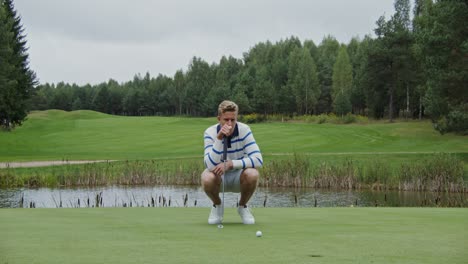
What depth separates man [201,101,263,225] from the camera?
285 inches

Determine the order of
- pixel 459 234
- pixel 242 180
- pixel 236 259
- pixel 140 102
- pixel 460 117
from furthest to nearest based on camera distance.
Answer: pixel 140 102 < pixel 460 117 < pixel 242 180 < pixel 459 234 < pixel 236 259

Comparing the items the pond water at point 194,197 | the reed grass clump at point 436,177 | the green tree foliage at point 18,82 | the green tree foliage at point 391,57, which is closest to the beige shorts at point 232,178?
the pond water at point 194,197

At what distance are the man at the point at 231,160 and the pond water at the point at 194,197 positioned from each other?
11754mm

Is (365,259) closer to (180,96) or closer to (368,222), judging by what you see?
(368,222)

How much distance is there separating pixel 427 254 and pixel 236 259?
160 cm

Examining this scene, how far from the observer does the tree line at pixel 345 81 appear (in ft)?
110

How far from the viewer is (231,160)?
23.7 feet

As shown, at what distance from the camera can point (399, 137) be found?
4994 cm

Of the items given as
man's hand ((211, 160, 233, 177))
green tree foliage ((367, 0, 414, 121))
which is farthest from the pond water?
green tree foliage ((367, 0, 414, 121))

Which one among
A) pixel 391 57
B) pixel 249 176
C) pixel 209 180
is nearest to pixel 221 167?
pixel 209 180

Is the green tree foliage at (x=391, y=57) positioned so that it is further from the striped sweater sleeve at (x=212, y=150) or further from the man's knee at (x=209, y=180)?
the man's knee at (x=209, y=180)

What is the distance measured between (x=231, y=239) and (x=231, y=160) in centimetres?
136

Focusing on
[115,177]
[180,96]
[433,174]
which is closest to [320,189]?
[433,174]

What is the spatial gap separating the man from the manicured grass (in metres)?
0.44
